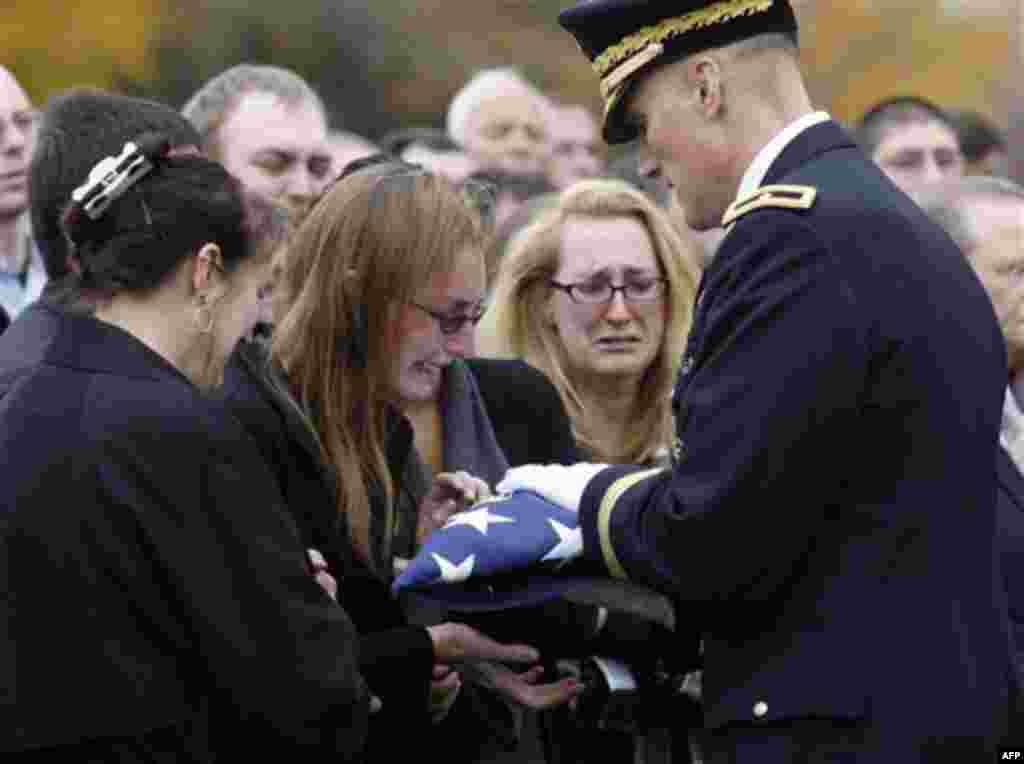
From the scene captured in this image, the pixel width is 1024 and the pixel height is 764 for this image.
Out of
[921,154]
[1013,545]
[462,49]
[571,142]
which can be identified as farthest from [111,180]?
[571,142]

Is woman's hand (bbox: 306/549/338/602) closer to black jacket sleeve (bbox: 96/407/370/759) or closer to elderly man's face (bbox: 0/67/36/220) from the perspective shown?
black jacket sleeve (bbox: 96/407/370/759)

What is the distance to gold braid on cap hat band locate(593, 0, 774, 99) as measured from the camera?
3521 millimetres

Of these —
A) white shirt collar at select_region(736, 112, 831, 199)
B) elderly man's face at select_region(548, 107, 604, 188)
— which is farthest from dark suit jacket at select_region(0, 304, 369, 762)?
elderly man's face at select_region(548, 107, 604, 188)

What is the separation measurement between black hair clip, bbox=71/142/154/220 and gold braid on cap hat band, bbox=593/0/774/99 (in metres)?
0.76

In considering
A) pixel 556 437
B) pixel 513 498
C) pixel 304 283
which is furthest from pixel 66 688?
pixel 556 437

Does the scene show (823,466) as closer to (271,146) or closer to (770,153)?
(770,153)

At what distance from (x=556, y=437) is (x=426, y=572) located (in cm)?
86

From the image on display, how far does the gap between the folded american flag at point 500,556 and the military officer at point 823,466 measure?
17 cm

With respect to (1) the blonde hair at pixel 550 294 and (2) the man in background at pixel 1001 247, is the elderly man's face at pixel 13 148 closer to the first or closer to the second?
(1) the blonde hair at pixel 550 294

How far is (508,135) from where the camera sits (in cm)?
896

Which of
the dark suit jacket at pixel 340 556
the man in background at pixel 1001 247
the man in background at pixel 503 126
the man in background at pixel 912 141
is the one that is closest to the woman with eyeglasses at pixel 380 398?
the dark suit jacket at pixel 340 556

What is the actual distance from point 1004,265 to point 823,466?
184 centimetres

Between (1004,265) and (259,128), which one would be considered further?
(259,128)

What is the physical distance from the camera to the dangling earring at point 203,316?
3500mm
